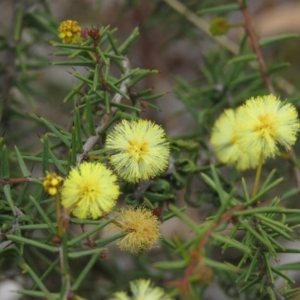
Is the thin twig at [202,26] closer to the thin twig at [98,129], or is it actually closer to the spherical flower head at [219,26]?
the spherical flower head at [219,26]

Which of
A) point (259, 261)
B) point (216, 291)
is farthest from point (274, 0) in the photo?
point (259, 261)

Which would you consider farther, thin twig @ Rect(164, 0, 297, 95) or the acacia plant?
thin twig @ Rect(164, 0, 297, 95)

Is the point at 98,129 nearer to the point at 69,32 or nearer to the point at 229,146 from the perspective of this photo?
the point at 69,32

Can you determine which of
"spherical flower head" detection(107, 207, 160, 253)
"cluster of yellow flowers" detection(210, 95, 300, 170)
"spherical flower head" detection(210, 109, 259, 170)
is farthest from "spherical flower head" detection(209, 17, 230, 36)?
"spherical flower head" detection(107, 207, 160, 253)

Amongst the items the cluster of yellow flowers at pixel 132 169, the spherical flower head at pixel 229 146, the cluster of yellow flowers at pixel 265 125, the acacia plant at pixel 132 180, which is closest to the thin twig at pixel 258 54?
the acacia plant at pixel 132 180

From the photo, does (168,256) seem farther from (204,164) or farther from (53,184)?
(53,184)

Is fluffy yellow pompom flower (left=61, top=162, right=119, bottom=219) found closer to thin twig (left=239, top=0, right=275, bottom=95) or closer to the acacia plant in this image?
the acacia plant
